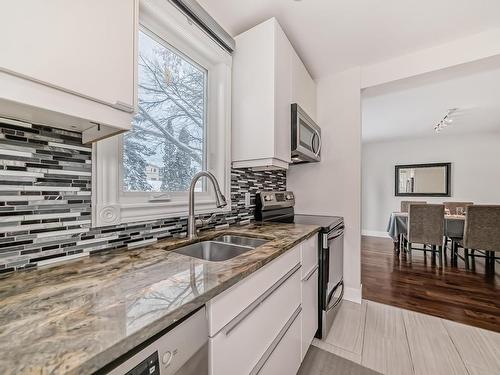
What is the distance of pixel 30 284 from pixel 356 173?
2.33 metres

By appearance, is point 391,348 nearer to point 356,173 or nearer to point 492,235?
point 356,173

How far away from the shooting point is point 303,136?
188 cm

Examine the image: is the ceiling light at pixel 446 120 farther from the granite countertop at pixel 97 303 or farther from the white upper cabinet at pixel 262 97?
the granite countertop at pixel 97 303

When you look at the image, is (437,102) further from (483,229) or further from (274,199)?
(274,199)

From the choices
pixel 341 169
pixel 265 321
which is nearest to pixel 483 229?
pixel 341 169

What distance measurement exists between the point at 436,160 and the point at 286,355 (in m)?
5.55

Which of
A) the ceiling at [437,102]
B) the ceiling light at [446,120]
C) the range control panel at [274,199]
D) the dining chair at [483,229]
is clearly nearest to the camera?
the range control panel at [274,199]

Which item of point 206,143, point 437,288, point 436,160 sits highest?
point 436,160

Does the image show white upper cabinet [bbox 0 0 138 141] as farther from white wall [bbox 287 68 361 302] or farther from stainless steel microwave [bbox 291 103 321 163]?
Answer: white wall [bbox 287 68 361 302]

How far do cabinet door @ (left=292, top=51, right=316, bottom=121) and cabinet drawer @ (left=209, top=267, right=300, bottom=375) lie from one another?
4.85 feet

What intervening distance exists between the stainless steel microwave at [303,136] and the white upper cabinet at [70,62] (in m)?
1.25

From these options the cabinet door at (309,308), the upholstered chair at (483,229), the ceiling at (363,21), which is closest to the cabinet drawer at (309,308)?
the cabinet door at (309,308)

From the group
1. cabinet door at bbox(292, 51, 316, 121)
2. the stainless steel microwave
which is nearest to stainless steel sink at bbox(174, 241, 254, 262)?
the stainless steel microwave

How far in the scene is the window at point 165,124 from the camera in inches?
47.3
